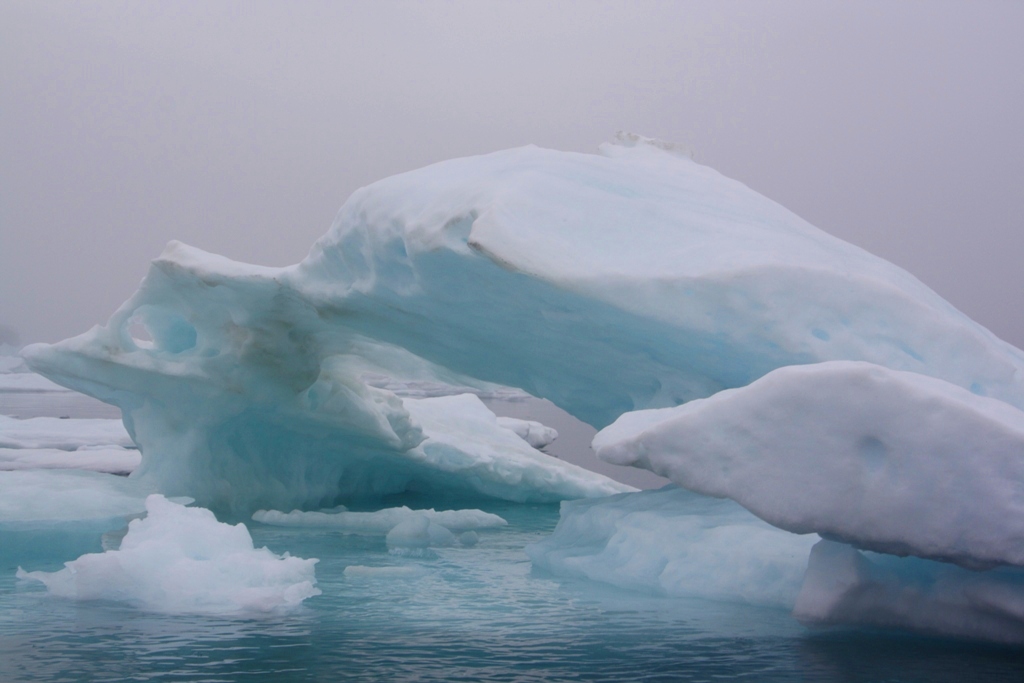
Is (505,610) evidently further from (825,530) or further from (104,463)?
(104,463)

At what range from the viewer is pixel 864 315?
416 centimetres

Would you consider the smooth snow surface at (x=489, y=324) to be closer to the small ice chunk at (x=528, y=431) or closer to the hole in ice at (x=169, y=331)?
the hole in ice at (x=169, y=331)

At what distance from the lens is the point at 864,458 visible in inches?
129

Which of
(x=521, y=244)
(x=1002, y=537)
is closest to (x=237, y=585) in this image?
(x=521, y=244)

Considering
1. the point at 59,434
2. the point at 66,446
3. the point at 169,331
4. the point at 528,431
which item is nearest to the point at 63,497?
the point at 169,331

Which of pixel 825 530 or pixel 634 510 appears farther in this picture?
pixel 634 510

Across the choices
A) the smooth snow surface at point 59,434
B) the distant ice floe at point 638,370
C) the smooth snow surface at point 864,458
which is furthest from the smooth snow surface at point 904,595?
the smooth snow surface at point 59,434

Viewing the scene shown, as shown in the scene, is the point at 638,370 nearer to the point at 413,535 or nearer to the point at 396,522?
the point at 413,535

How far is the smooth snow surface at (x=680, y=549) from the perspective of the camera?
14.6 feet

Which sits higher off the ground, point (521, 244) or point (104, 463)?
point (521, 244)

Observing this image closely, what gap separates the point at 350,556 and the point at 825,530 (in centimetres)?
363

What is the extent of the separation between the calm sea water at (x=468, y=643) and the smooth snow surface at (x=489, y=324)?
→ 121cm

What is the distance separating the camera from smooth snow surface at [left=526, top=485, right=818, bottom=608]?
4438 mm

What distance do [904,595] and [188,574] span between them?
3294 millimetres
